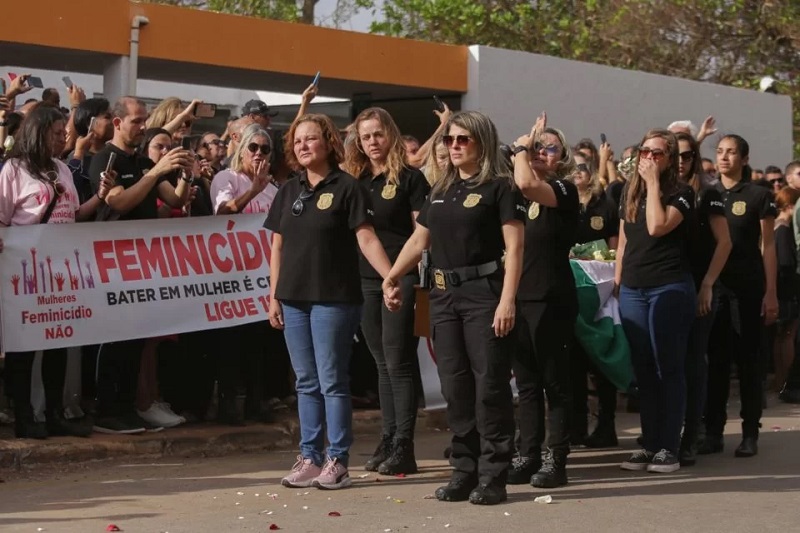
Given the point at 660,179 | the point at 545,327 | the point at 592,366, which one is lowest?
the point at 592,366

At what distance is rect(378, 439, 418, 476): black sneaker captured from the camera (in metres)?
8.39

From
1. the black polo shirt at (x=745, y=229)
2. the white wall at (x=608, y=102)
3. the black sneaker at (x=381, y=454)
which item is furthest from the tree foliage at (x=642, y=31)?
the black sneaker at (x=381, y=454)

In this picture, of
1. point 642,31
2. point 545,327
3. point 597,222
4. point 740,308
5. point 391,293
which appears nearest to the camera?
point 391,293

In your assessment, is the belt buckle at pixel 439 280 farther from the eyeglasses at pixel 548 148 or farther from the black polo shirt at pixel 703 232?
the black polo shirt at pixel 703 232

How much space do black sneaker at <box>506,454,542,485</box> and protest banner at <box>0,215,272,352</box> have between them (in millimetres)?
2603

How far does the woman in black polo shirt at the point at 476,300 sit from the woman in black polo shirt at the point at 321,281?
0.54 m

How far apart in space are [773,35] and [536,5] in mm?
5768

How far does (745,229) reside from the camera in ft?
31.6

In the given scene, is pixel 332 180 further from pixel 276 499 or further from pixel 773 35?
pixel 773 35

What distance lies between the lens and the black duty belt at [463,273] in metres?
7.36

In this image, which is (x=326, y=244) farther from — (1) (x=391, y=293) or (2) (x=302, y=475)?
(2) (x=302, y=475)

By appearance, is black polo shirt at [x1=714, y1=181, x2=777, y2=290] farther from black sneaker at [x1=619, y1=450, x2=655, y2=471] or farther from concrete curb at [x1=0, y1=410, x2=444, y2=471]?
concrete curb at [x1=0, y1=410, x2=444, y2=471]

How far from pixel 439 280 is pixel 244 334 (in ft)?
9.24

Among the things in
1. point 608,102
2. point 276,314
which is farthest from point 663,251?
point 608,102
